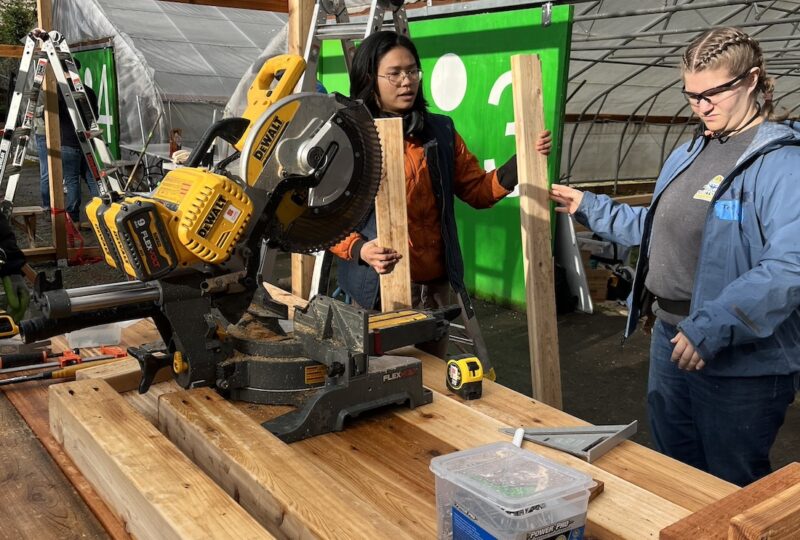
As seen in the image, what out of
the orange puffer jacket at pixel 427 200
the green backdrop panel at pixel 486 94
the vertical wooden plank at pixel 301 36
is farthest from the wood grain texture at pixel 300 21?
the green backdrop panel at pixel 486 94

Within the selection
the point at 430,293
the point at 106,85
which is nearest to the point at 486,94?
the point at 430,293

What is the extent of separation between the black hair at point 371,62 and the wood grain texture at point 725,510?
72.5 inches

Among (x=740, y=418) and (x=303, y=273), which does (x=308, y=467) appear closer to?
(x=740, y=418)

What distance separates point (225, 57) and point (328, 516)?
1449 centimetres

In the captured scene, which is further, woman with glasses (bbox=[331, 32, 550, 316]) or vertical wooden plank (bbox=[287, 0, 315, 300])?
vertical wooden plank (bbox=[287, 0, 315, 300])

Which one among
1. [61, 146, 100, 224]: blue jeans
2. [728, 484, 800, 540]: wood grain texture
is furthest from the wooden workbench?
[61, 146, 100, 224]: blue jeans

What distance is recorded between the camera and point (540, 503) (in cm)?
96

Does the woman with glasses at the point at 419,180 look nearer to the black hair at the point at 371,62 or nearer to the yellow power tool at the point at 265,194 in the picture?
the black hair at the point at 371,62

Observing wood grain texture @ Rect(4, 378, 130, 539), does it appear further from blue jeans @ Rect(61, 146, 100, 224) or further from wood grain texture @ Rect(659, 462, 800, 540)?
blue jeans @ Rect(61, 146, 100, 224)

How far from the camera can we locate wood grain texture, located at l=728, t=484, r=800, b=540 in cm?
81

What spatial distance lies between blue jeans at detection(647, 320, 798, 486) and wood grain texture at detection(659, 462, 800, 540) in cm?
93

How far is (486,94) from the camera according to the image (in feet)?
18.1

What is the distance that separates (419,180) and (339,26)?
96 centimetres

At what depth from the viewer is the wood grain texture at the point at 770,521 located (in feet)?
2.66
